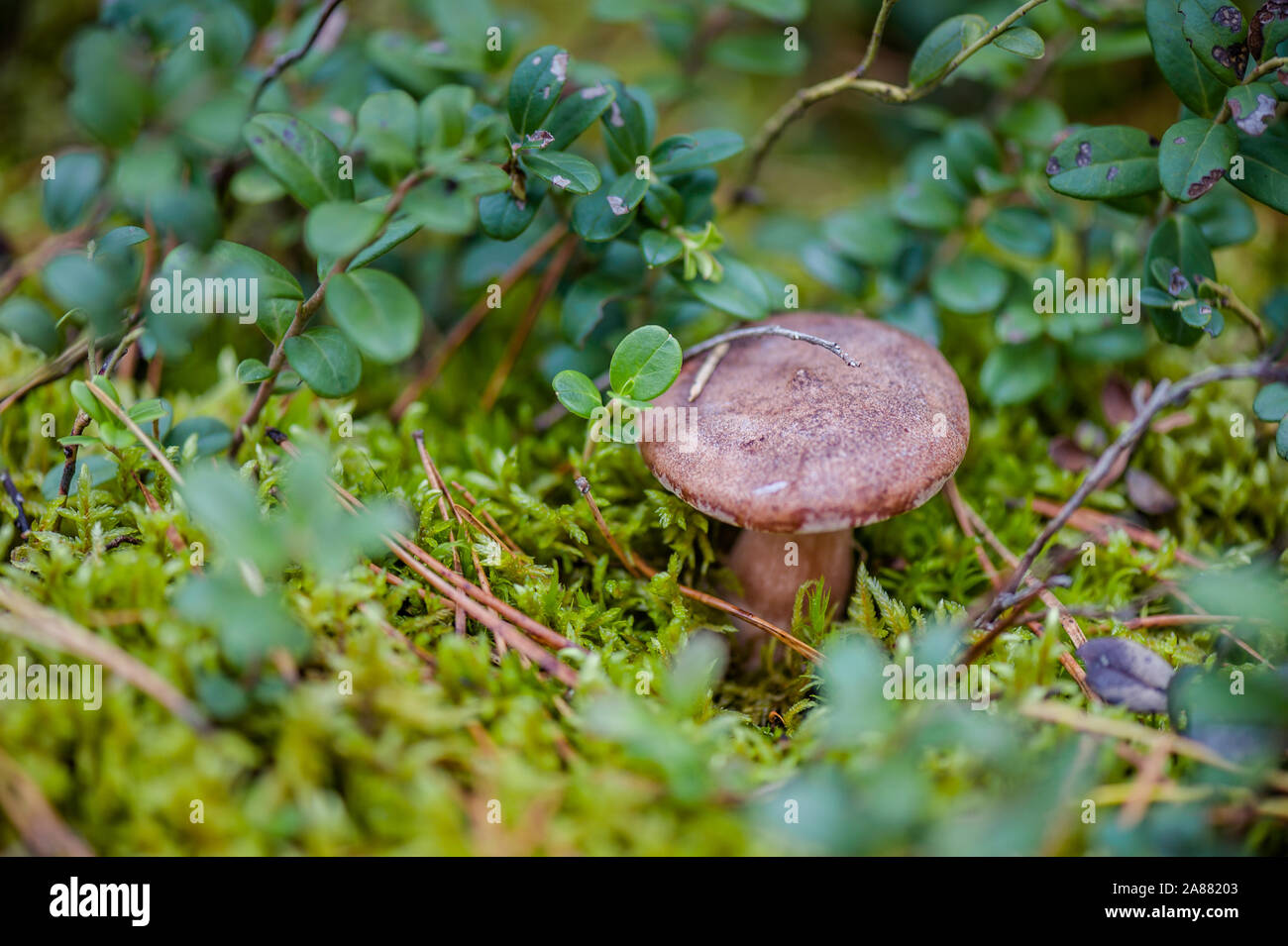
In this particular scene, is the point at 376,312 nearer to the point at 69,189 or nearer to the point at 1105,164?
the point at 69,189

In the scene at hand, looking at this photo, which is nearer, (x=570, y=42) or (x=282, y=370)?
(x=282, y=370)

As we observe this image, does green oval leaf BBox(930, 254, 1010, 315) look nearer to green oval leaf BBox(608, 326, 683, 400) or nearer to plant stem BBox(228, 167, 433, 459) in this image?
green oval leaf BBox(608, 326, 683, 400)

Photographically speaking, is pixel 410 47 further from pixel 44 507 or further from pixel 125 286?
pixel 44 507

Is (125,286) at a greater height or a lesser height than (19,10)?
lesser

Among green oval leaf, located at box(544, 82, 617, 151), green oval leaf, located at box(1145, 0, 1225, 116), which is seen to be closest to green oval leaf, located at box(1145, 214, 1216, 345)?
green oval leaf, located at box(1145, 0, 1225, 116)

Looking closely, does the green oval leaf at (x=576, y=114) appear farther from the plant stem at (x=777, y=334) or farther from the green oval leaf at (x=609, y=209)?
the plant stem at (x=777, y=334)

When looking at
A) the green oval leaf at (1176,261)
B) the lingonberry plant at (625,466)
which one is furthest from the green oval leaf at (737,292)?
the green oval leaf at (1176,261)

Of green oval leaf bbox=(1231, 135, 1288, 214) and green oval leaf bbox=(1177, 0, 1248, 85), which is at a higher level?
green oval leaf bbox=(1177, 0, 1248, 85)
